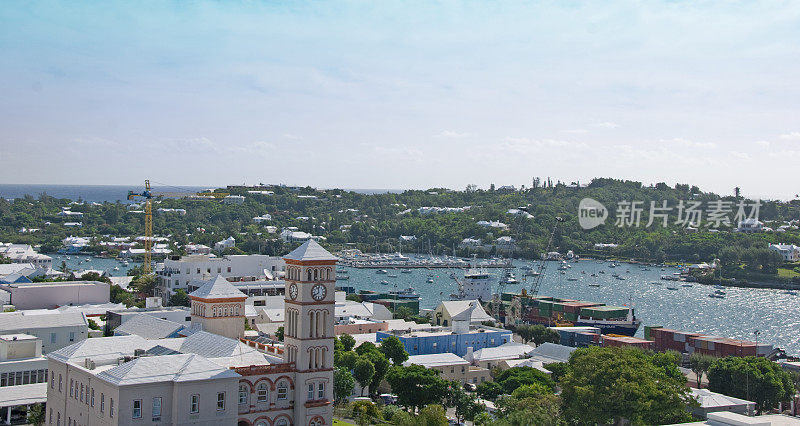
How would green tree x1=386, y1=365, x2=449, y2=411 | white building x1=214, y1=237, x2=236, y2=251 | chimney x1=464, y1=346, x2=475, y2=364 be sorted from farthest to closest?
white building x1=214, y1=237, x2=236, y2=251, chimney x1=464, y1=346, x2=475, y2=364, green tree x1=386, y1=365, x2=449, y2=411

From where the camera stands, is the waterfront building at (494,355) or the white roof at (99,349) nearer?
the white roof at (99,349)

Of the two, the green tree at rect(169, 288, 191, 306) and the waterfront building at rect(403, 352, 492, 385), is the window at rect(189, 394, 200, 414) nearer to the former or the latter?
the waterfront building at rect(403, 352, 492, 385)

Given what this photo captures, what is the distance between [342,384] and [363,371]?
6.85ft

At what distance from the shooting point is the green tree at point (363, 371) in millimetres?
25781

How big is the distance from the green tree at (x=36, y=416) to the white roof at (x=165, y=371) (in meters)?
3.73

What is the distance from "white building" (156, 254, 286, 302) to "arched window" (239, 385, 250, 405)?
24.8 m

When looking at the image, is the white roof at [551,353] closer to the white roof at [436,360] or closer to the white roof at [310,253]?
the white roof at [436,360]

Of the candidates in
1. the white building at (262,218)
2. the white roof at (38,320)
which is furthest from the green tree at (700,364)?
the white building at (262,218)

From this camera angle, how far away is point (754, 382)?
87.6 ft

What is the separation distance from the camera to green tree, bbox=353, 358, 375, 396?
1015 inches

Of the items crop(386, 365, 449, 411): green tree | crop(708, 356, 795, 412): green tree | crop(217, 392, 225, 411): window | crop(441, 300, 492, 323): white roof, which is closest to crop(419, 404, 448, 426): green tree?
crop(386, 365, 449, 411): green tree

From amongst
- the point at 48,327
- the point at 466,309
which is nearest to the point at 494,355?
the point at 466,309

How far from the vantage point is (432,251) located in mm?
106875

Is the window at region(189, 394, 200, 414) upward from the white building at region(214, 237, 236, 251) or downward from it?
upward
